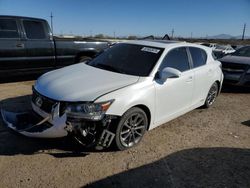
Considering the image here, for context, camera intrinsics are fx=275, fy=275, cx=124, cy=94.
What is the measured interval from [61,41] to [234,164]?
6.18 m

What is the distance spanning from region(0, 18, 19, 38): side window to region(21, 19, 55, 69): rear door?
10.3 inches

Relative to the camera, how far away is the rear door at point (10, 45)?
23.8ft

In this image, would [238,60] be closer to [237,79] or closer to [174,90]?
[237,79]

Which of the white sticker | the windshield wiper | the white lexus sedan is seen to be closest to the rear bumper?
the white lexus sedan

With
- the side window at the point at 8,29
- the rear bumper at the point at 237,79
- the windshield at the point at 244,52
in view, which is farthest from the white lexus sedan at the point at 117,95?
the windshield at the point at 244,52

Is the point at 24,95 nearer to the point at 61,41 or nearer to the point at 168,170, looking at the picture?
the point at 61,41

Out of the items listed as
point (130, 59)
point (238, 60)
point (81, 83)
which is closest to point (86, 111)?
point (81, 83)

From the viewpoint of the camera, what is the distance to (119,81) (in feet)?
13.6

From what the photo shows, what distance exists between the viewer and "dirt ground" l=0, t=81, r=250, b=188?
3.38m

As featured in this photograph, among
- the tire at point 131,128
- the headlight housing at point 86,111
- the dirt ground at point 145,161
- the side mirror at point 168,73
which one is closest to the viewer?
the dirt ground at point 145,161

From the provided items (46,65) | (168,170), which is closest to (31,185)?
(168,170)

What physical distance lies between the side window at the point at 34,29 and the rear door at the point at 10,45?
255mm

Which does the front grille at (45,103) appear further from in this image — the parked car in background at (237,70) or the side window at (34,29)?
the parked car in background at (237,70)

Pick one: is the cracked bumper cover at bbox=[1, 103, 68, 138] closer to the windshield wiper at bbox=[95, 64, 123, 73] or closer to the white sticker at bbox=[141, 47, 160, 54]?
the windshield wiper at bbox=[95, 64, 123, 73]
